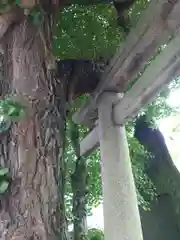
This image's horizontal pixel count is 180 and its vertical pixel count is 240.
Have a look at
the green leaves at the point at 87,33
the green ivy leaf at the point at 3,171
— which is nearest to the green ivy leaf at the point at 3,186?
the green ivy leaf at the point at 3,171

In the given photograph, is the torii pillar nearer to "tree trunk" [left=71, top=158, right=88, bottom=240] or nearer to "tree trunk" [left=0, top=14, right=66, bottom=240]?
"tree trunk" [left=71, top=158, right=88, bottom=240]

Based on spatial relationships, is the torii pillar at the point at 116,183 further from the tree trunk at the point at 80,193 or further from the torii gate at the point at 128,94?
the tree trunk at the point at 80,193

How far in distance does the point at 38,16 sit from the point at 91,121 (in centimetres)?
77

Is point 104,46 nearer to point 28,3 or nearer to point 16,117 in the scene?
point 28,3

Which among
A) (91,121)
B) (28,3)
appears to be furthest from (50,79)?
(91,121)

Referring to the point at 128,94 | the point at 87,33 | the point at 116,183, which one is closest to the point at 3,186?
the point at 116,183

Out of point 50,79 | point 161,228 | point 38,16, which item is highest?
point 38,16

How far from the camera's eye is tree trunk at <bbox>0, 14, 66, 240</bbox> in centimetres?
101

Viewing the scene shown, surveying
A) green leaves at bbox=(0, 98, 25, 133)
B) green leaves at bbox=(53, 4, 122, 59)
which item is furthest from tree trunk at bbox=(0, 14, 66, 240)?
green leaves at bbox=(53, 4, 122, 59)

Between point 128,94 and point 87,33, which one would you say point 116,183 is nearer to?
point 128,94

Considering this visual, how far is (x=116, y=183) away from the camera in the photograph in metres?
1.41

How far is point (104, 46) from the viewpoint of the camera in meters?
1.92

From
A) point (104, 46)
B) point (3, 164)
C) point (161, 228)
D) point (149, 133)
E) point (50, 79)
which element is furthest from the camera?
point (149, 133)

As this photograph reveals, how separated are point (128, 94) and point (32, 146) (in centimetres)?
51
